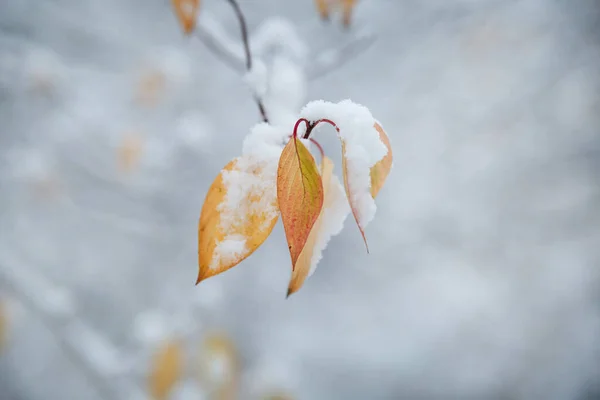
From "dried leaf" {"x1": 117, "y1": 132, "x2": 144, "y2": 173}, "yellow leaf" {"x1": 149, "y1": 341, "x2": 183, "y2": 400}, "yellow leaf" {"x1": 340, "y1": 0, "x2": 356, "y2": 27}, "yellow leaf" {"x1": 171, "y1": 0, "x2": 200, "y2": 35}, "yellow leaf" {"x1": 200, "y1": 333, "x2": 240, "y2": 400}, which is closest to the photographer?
"yellow leaf" {"x1": 171, "y1": 0, "x2": 200, "y2": 35}

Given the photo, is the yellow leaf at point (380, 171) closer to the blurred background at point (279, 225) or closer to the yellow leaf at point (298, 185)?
the yellow leaf at point (298, 185)

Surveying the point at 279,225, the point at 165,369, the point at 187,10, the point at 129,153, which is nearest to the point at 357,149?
the point at 187,10

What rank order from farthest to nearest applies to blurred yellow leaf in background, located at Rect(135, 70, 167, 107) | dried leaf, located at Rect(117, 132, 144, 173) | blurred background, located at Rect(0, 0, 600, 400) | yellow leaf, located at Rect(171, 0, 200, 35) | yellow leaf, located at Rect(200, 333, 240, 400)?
1. blurred yellow leaf in background, located at Rect(135, 70, 167, 107)
2. dried leaf, located at Rect(117, 132, 144, 173)
3. blurred background, located at Rect(0, 0, 600, 400)
4. yellow leaf, located at Rect(200, 333, 240, 400)
5. yellow leaf, located at Rect(171, 0, 200, 35)

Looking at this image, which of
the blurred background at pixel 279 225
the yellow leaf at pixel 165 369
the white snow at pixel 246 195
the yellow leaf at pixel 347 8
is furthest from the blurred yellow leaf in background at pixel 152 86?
the white snow at pixel 246 195

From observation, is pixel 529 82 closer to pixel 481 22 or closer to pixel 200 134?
pixel 481 22

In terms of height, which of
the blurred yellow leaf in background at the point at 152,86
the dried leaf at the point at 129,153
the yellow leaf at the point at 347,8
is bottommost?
the yellow leaf at the point at 347,8

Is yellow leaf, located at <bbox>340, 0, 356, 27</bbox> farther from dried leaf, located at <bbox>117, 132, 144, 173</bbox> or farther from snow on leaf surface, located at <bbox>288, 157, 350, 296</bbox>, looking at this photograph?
dried leaf, located at <bbox>117, 132, 144, 173</bbox>

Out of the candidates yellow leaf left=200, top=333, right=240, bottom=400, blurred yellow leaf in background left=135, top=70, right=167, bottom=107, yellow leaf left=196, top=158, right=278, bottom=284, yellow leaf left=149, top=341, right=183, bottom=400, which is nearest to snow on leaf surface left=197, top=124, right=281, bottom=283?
yellow leaf left=196, top=158, right=278, bottom=284

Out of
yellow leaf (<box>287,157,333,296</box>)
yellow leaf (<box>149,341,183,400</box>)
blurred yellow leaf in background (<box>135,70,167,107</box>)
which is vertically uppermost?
blurred yellow leaf in background (<box>135,70,167,107</box>)
